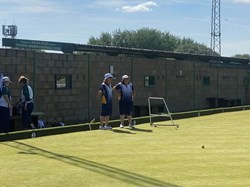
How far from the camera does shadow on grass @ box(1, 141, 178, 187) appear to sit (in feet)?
21.0

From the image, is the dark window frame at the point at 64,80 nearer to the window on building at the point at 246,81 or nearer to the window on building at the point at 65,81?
the window on building at the point at 65,81

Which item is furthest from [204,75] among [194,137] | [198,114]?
[194,137]

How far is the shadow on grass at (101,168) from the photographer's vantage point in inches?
252

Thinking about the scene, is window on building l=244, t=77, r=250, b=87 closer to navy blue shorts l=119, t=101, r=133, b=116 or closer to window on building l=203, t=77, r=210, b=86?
window on building l=203, t=77, r=210, b=86

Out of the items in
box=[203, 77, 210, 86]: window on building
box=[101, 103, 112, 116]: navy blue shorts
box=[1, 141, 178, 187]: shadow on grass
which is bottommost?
box=[1, 141, 178, 187]: shadow on grass

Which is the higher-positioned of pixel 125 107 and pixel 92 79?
pixel 92 79

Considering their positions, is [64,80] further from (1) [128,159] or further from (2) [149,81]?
(1) [128,159]

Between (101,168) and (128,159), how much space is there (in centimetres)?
97

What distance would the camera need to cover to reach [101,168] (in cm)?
741

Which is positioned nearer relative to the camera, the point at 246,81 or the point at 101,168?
the point at 101,168

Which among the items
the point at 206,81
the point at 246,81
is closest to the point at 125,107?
the point at 206,81

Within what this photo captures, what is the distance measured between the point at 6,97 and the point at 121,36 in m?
67.2

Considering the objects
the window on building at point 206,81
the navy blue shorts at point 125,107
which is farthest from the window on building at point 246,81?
the navy blue shorts at point 125,107

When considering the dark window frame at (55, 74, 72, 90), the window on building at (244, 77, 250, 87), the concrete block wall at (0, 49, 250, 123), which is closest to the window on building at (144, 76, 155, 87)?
the concrete block wall at (0, 49, 250, 123)
